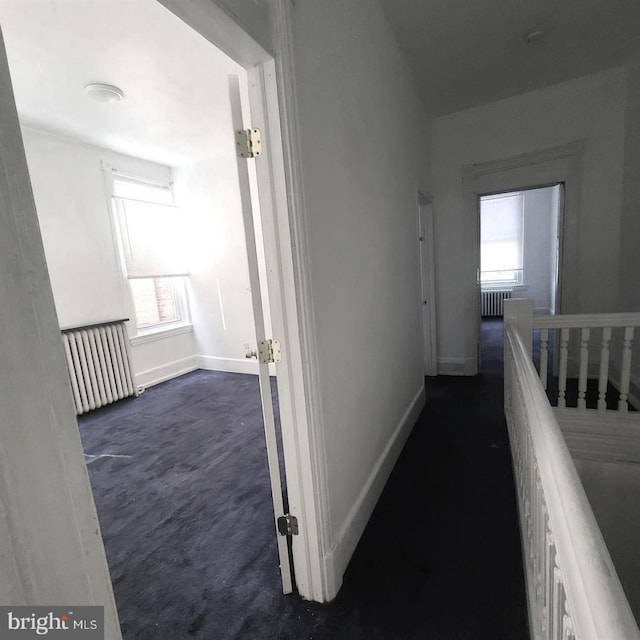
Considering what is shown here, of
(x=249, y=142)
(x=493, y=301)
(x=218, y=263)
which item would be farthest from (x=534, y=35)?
(x=493, y=301)

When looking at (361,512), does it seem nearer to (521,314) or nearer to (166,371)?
(521,314)

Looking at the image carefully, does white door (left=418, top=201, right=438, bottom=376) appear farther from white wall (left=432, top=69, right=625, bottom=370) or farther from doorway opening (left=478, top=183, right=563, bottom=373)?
doorway opening (left=478, top=183, right=563, bottom=373)

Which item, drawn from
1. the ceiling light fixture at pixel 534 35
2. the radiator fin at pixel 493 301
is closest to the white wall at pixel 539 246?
the radiator fin at pixel 493 301

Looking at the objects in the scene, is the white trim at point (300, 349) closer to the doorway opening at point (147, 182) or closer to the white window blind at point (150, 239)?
the doorway opening at point (147, 182)

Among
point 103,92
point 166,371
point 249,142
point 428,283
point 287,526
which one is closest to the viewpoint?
point 249,142

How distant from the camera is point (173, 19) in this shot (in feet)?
6.39

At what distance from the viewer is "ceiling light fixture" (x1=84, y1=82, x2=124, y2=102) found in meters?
2.59

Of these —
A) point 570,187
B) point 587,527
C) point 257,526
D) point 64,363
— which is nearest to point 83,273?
point 257,526

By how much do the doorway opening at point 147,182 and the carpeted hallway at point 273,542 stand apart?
0.14 m

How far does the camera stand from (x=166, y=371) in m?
4.73

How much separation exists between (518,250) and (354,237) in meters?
6.90

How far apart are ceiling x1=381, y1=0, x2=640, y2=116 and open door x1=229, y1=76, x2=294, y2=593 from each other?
1740mm

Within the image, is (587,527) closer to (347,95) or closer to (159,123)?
(347,95)

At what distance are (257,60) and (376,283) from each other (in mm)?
1278
